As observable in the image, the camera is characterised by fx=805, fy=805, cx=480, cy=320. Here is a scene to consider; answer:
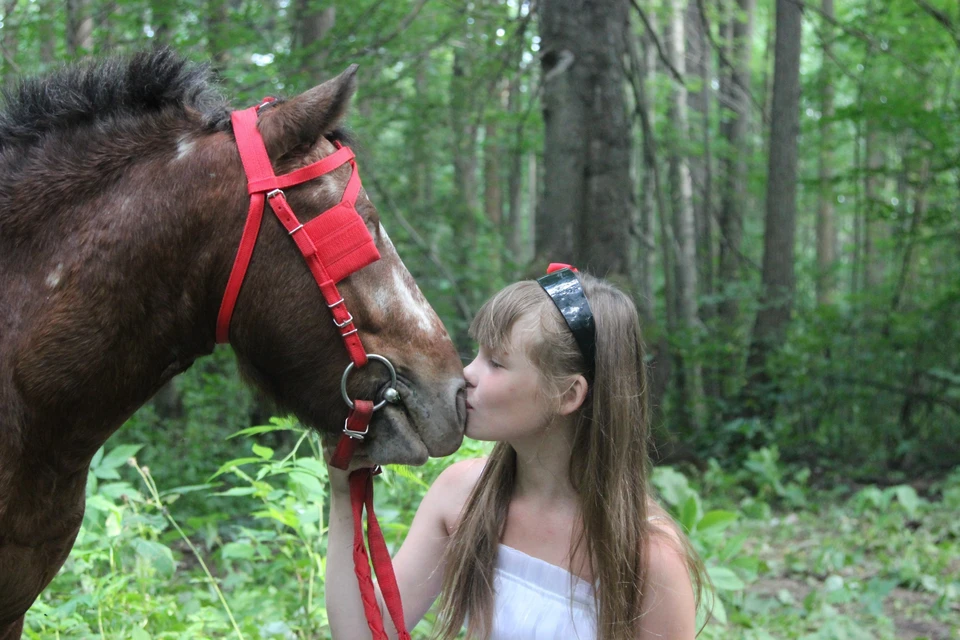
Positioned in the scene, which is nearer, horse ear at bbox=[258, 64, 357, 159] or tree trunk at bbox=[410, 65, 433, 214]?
horse ear at bbox=[258, 64, 357, 159]

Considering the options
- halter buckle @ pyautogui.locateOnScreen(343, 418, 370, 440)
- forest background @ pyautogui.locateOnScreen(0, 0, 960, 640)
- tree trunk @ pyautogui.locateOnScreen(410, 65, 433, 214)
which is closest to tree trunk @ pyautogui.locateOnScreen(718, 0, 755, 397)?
forest background @ pyautogui.locateOnScreen(0, 0, 960, 640)

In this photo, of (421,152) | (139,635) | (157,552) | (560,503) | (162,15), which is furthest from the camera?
(421,152)

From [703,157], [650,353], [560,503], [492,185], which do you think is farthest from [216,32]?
[492,185]

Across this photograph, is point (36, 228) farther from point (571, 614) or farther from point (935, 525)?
point (935, 525)

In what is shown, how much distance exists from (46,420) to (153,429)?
497 centimetres

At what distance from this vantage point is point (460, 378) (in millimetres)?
1774

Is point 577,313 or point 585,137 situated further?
point 585,137

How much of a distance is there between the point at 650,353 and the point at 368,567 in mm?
5055

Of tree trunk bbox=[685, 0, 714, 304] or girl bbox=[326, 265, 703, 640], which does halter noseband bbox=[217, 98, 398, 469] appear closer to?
girl bbox=[326, 265, 703, 640]

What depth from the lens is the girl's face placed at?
188cm

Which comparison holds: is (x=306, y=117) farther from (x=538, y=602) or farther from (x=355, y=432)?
(x=538, y=602)

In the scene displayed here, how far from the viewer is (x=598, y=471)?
77.2 inches

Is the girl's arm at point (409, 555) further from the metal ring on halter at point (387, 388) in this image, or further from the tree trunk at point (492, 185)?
the tree trunk at point (492, 185)

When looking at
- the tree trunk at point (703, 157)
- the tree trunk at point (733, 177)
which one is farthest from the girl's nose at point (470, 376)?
the tree trunk at point (703, 157)
